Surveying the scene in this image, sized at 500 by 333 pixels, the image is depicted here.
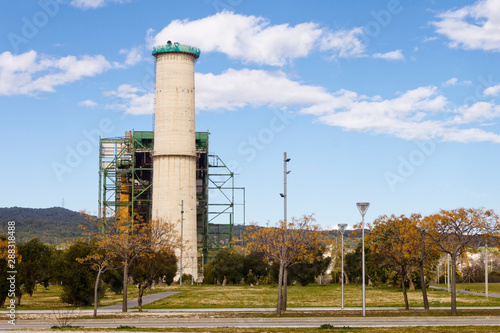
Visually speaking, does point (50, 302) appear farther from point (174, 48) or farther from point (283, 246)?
point (174, 48)

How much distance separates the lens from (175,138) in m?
98.5

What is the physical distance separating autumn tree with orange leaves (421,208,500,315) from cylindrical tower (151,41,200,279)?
6625 cm

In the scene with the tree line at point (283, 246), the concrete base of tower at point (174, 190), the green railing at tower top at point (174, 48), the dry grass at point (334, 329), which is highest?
the green railing at tower top at point (174, 48)

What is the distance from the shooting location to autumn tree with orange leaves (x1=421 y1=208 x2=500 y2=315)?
34.9m

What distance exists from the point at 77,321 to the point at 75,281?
1405 centimetres

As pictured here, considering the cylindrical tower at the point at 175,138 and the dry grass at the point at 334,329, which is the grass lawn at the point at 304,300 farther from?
the cylindrical tower at the point at 175,138

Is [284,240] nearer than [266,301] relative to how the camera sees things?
Yes

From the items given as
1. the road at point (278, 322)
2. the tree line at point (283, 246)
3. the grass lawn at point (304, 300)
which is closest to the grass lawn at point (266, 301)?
the grass lawn at point (304, 300)

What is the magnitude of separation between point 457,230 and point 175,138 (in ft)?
223

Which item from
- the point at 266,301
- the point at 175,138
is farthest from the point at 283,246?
the point at 175,138

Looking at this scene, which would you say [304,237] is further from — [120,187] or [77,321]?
[120,187]

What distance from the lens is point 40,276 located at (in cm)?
5559

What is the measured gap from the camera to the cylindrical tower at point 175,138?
9825 centimetres

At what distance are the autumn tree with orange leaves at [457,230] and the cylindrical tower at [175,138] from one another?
66.2 metres
